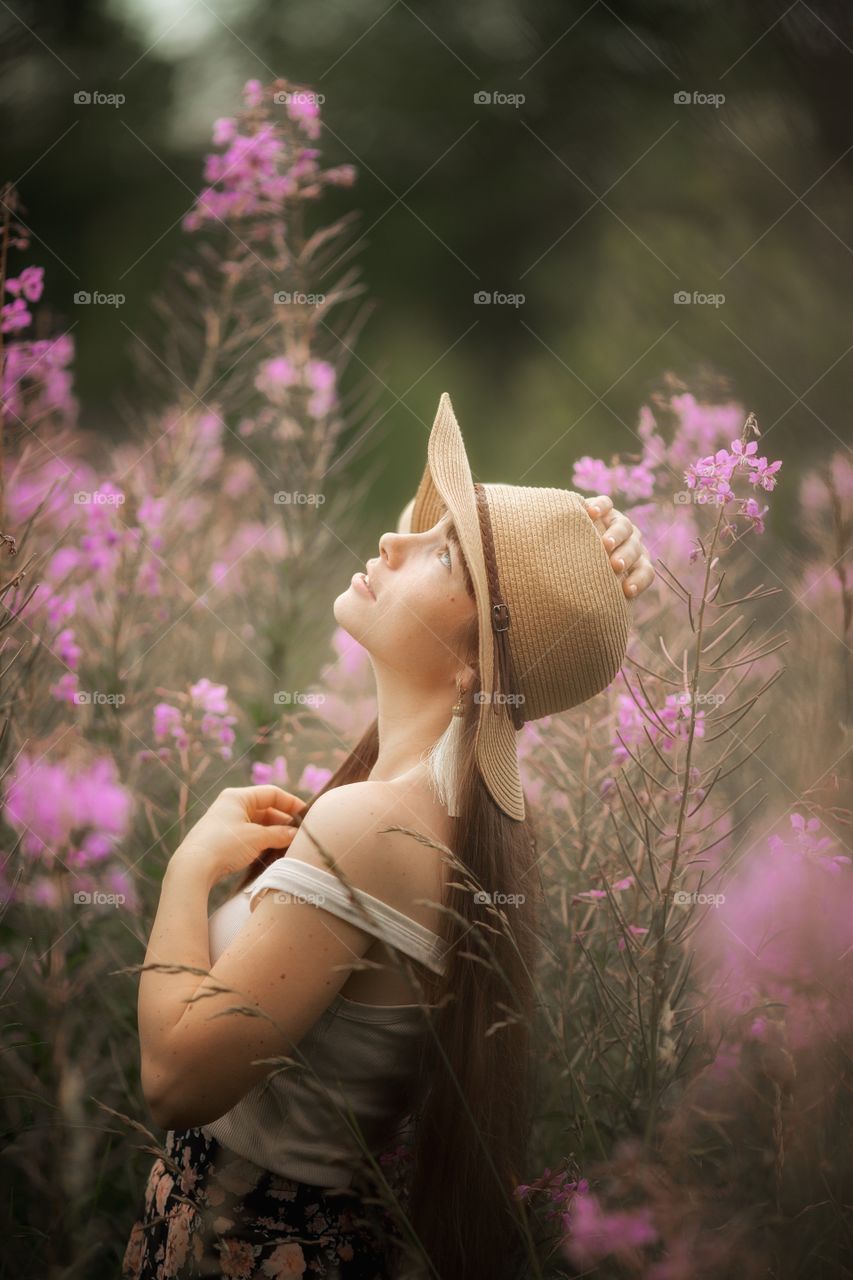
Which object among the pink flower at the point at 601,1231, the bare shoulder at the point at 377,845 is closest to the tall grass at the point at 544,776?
the pink flower at the point at 601,1231

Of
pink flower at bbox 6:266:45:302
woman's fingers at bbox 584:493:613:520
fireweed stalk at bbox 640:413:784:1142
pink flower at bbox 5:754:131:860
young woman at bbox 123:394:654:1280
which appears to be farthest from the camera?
pink flower at bbox 5:754:131:860

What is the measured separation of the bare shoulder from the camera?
2.84ft

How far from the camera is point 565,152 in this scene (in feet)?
5.53

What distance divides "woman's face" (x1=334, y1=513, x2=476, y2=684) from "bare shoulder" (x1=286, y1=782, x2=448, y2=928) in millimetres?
139

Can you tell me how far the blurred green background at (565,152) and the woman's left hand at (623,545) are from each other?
0.49 m

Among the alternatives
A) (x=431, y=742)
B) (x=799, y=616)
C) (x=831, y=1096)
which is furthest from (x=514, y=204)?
(x=831, y=1096)

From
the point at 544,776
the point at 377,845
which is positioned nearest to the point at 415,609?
the point at 377,845

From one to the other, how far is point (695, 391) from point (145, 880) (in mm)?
1146

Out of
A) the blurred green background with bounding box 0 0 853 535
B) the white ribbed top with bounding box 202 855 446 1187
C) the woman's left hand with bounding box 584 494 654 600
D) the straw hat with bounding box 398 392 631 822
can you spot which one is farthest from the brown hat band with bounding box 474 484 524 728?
the blurred green background with bounding box 0 0 853 535

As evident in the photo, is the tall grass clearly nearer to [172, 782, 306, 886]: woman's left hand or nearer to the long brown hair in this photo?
the long brown hair

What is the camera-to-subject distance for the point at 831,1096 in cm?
109

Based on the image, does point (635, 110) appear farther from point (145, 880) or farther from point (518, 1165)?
point (518, 1165)

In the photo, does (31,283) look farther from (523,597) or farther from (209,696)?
(523,597)

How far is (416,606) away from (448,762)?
0.51 feet
